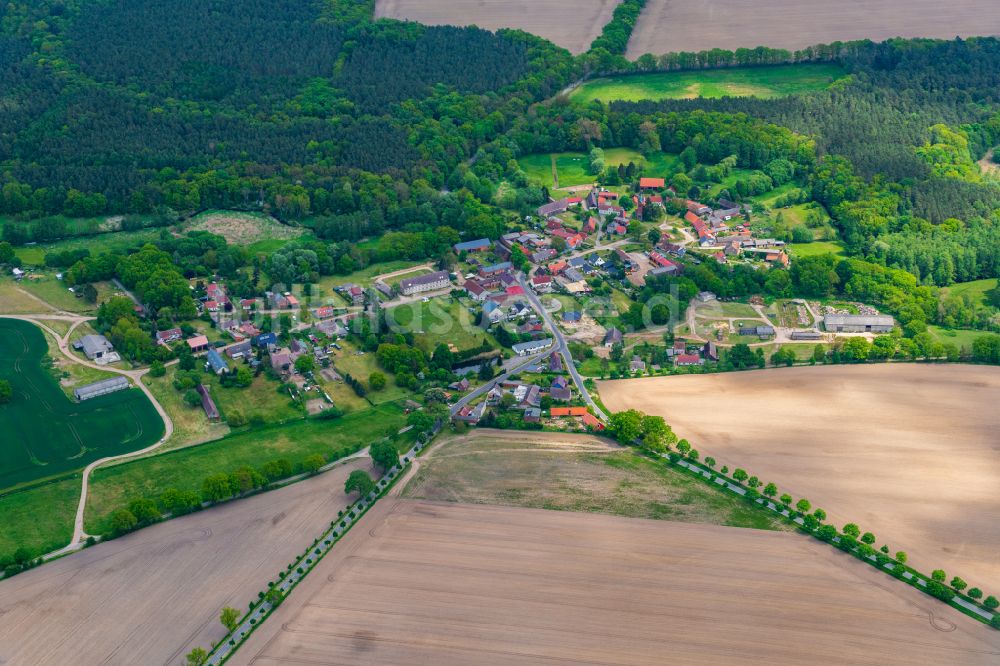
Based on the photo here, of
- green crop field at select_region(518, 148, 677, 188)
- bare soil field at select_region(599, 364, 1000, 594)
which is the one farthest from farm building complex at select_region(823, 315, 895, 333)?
green crop field at select_region(518, 148, 677, 188)

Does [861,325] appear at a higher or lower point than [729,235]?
lower

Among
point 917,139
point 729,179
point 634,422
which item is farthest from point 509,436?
point 917,139

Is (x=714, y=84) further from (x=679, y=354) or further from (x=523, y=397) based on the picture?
(x=523, y=397)

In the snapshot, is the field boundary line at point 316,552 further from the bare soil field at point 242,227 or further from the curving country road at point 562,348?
the bare soil field at point 242,227

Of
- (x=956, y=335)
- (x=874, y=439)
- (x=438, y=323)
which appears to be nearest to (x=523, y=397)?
(x=438, y=323)

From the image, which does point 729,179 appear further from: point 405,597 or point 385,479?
point 405,597

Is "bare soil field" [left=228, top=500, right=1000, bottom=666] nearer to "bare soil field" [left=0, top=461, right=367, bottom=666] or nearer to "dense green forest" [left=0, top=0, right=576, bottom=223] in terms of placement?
"bare soil field" [left=0, top=461, right=367, bottom=666]
